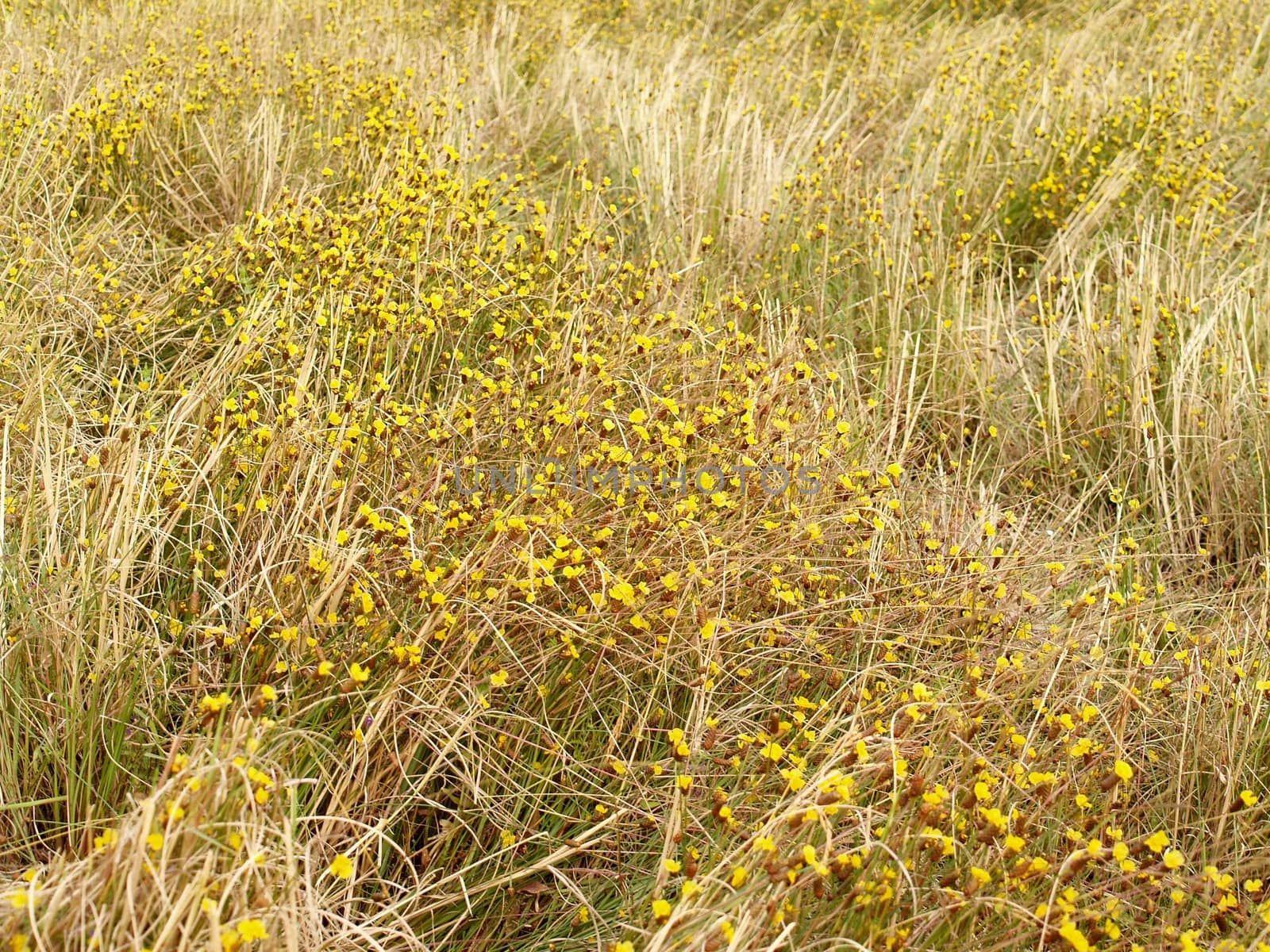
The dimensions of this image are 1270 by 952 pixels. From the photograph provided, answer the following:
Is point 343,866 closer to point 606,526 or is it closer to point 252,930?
point 252,930

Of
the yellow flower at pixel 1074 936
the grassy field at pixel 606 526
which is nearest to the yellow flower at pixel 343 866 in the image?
the grassy field at pixel 606 526

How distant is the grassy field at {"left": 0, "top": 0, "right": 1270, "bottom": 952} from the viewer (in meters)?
1.94

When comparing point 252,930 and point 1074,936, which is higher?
point 252,930

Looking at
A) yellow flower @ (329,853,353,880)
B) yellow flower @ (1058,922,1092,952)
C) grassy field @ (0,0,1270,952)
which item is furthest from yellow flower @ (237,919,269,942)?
yellow flower @ (1058,922,1092,952)

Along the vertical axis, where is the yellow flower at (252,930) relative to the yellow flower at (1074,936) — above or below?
above

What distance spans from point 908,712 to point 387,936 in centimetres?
99

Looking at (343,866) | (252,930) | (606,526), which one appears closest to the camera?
(252,930)

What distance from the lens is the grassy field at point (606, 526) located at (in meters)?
1.94

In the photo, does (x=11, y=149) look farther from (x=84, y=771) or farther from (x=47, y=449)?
(x=84, y=771)

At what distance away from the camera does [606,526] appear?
248 centimetres

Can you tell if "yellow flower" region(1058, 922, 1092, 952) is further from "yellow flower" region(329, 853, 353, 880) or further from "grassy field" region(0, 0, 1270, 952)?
"yellow flower" region(329, 853, 353, 880)

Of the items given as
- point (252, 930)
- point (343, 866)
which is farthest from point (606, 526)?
point (252, 930)

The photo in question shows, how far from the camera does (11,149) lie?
3.52m

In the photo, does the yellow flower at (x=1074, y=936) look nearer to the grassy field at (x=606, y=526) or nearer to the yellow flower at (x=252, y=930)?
the grassy field at (x=606, y=526)
